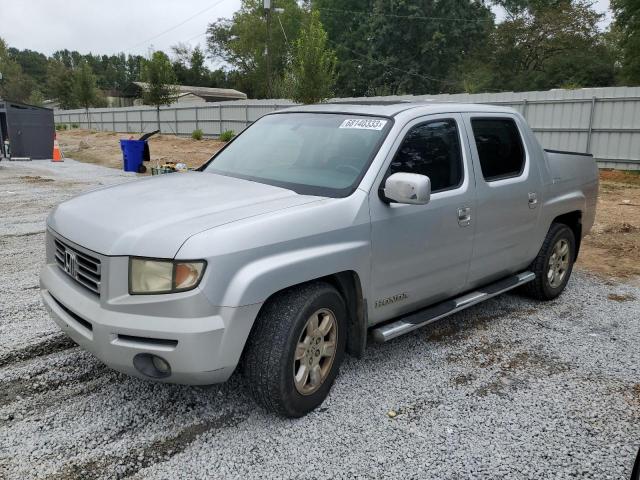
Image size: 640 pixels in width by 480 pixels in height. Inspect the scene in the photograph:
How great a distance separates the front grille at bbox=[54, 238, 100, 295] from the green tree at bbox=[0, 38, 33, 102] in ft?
278

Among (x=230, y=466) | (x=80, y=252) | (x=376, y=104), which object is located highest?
(x=376, y=104)

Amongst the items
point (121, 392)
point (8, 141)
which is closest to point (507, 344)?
point (121, 392)

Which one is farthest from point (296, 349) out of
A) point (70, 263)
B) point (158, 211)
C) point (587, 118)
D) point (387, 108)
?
point (587, 118)

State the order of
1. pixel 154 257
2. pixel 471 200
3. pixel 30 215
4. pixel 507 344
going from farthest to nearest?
pixel 30 215
pixel 507 344
pixel 471 200
pixel 154 257

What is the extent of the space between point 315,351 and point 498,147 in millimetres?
2453

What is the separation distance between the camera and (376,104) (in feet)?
13.8

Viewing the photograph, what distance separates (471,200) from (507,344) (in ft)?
3.97

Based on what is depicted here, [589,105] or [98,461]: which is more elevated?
[589,105]

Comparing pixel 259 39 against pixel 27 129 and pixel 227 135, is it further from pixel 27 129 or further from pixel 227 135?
pixel 27 129

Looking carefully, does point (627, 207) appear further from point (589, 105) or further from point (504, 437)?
point (504, 437)

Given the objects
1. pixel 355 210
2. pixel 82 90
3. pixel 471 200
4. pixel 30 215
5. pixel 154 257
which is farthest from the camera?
pixel 82 90

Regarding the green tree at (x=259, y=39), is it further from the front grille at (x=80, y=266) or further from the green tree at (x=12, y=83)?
the front grille at (x=80, y=266)

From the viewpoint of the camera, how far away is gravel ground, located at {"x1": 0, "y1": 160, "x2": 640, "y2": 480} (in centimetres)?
275

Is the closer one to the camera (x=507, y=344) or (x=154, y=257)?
(x=154, y=257)
